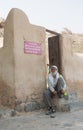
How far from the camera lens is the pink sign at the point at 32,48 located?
7371 mm

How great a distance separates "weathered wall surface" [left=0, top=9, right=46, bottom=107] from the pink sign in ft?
0.27

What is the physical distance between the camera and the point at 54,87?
7.68m

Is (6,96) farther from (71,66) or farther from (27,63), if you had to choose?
(71,66)

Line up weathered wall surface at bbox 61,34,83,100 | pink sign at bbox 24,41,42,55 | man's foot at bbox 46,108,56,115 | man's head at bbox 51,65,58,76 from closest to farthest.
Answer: man's foot at bbox 46,108,56,115
pink sign at bbox 24,41,42,55
man's head at bbox 51,65,58,76
weathered wall surface at bbox 61,34,83,100

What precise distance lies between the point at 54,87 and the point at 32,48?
1262 millimetres

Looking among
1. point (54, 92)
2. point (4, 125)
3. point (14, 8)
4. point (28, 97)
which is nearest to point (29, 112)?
point (28, 97)

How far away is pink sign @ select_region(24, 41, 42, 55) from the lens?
7371mm

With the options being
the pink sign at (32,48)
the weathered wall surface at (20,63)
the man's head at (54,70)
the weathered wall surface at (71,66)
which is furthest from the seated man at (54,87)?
the pink sign at (32,48)

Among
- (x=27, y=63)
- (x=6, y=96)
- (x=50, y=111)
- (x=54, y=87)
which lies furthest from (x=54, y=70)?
(x=6, y=96)

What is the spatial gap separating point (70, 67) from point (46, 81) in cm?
99

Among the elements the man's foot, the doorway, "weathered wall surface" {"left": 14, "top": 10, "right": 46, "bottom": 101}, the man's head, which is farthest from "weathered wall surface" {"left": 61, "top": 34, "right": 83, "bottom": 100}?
the man's foot

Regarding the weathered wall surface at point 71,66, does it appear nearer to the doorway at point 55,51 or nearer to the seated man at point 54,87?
the doorway at point 55,51

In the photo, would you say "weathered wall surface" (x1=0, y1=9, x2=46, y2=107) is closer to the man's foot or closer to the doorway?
the man's foot

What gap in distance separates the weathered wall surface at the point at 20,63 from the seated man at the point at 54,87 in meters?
0.22
